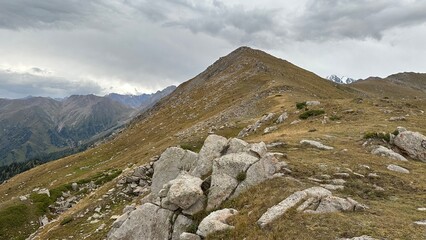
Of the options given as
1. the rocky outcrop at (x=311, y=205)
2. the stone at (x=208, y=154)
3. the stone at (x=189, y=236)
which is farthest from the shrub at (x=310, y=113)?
the stone at (x=189, y=236)

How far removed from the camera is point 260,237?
16.3 meters

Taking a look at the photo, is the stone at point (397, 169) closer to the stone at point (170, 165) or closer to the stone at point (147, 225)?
the stone at point (170, 165)

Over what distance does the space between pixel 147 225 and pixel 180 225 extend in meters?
2.33

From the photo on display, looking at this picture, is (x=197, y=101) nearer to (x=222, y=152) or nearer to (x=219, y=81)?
(x=219, y=81)

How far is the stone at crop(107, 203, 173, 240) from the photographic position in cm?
2141

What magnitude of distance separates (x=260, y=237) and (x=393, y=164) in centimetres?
1549

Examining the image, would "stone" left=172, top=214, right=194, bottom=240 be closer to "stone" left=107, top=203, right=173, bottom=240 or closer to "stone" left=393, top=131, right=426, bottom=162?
"stone" left=107, top=203, right=173, bottom=240

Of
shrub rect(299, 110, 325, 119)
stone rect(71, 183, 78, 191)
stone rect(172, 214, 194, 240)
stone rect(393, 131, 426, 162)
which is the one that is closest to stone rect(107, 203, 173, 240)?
stone rect(172, 214, 194, 240)

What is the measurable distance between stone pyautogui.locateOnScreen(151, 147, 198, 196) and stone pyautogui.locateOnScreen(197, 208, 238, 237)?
11.1 m

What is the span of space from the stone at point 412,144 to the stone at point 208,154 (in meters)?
16.4

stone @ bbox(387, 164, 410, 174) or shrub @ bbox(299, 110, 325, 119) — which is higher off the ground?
shrub @ bbox(299, 110, 325, 119)

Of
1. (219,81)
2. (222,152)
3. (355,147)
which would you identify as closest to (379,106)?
(355,147)

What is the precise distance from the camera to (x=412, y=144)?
103 ft

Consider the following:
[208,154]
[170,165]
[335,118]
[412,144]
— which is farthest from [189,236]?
[335,118]
